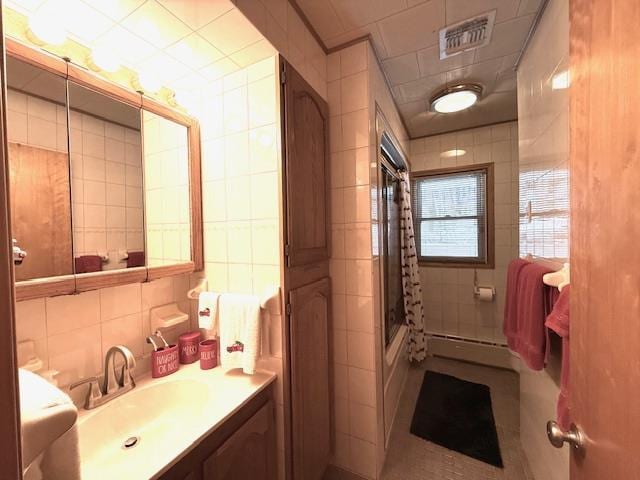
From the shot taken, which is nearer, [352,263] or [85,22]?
[85,22]

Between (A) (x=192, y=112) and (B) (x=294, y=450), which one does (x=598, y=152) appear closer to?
(B) (x=294, y=450)

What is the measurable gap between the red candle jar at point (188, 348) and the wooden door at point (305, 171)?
26.0 inches

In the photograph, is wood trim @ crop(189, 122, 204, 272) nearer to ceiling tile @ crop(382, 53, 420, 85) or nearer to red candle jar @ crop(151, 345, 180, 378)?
red candle jar @ crop(151, 345, 180, 378)

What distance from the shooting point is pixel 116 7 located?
2.91 ft

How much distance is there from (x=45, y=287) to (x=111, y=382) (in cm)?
45

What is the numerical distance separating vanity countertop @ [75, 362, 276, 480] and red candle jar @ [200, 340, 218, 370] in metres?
0.03

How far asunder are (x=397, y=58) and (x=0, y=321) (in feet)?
6.44

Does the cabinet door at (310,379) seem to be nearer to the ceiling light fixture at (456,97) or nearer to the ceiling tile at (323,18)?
the ceiling tile at (323,18)

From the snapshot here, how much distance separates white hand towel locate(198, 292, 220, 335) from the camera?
1151mm

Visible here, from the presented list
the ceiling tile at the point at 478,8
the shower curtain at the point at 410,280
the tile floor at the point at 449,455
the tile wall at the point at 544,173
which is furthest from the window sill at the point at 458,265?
the ceiling tile at the point at 478,8

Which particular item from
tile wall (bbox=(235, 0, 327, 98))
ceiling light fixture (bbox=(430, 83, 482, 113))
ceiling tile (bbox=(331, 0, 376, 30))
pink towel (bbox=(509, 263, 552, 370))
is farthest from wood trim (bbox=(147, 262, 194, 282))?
ceiling light fixture (bbox=(430, 83, 482, 113))

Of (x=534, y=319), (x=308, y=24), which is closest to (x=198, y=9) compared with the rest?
(x=308, y=24)

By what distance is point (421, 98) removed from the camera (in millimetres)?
2076

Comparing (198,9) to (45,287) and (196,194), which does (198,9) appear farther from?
(45,287)
